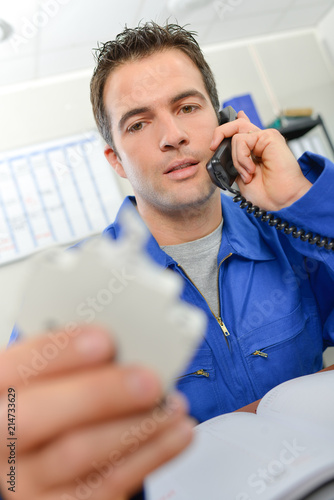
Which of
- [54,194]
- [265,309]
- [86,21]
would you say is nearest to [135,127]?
[265,309]

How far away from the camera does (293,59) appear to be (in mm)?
3113

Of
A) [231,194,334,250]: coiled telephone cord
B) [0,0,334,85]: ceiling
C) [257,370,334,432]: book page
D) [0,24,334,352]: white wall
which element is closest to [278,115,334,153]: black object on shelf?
[0,24,334,352]: white wall

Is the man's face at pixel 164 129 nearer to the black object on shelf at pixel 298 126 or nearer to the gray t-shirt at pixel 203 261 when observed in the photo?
the gray t-shirt at pixel 203 261

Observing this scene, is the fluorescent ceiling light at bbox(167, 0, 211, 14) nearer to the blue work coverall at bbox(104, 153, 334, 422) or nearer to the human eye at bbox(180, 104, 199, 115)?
the human eye at bbox(180, 104, 199, 115)

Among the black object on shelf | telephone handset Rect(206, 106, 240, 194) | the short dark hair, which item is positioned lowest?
telephone handset Rect(206, 106, 240, 194)

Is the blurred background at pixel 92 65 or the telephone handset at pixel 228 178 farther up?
the blurred background at pixel 92 65

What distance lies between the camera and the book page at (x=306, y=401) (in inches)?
17.4

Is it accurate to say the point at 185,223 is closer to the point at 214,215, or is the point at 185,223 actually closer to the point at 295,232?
Result: the point at 214,215

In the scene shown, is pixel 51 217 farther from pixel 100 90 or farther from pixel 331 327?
pixel 331 327

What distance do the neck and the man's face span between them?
0.08 ft

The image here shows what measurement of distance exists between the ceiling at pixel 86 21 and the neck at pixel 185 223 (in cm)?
158

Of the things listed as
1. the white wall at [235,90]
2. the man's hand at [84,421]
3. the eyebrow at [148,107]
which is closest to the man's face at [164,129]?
the eyebrow at [148,107]

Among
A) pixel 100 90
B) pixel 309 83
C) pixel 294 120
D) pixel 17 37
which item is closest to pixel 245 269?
pixel 100 90

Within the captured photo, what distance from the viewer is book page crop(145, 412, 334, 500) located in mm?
313
